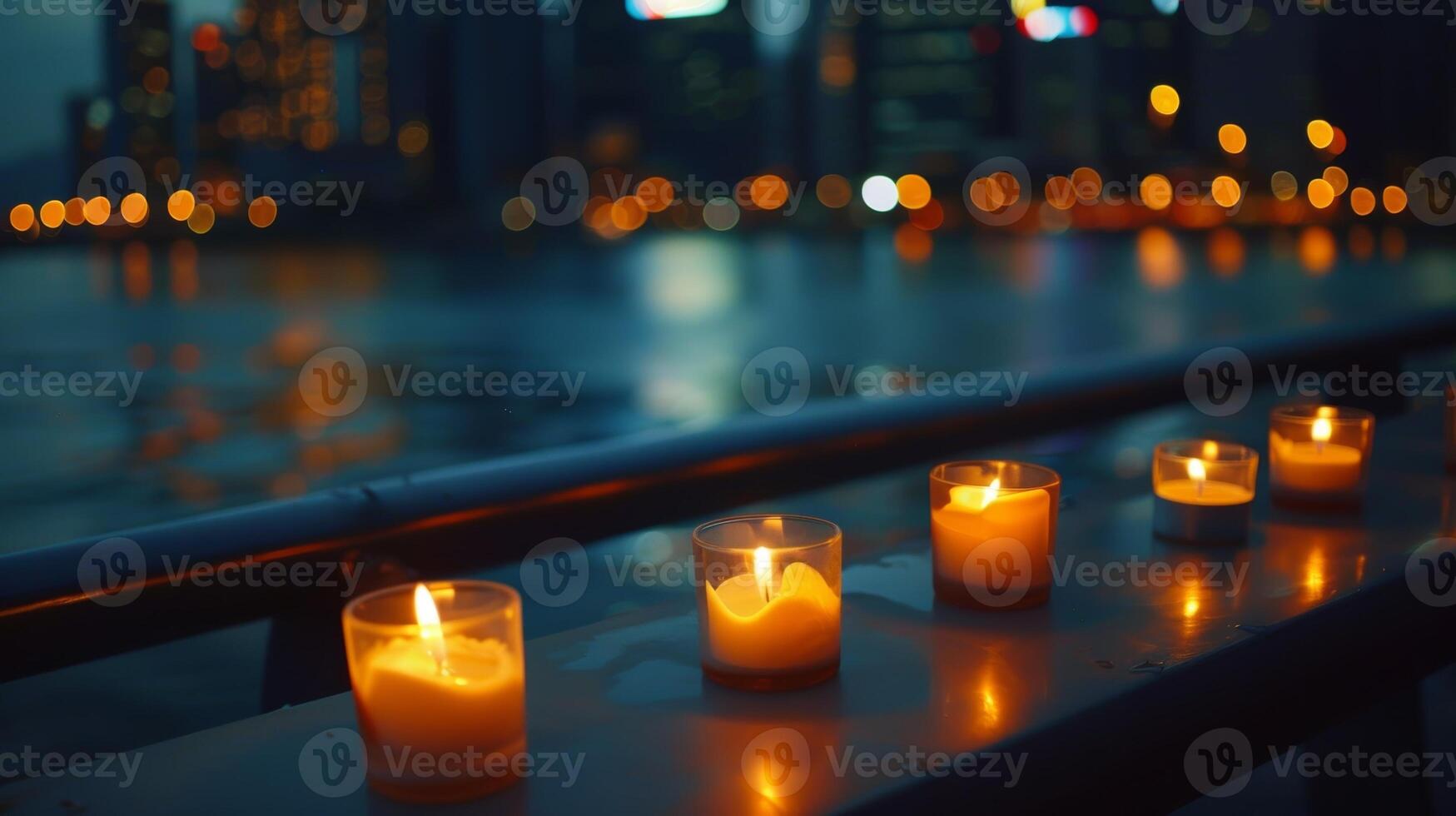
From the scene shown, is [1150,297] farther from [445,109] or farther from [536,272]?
[445,109]

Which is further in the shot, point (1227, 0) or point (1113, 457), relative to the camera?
point (1113, 457)

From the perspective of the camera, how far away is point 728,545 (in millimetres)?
854

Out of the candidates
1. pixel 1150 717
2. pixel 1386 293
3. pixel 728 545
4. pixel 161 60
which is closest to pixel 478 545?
pixel 728 545

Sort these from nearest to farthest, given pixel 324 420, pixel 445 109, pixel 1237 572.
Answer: pixel 1237 572
pixel 324 420
pixel 445 109

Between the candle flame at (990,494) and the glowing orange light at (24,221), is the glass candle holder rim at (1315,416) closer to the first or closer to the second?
the candle flame at (990,494)

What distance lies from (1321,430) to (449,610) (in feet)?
2.94

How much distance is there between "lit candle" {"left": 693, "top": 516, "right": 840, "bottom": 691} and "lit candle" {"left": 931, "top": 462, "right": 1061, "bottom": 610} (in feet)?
0.54

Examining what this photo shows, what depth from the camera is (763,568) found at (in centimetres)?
80

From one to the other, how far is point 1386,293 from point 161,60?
11.0 m

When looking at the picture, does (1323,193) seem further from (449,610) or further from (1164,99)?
(449,610)

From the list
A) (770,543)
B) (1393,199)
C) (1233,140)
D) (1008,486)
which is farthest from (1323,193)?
(770,543)

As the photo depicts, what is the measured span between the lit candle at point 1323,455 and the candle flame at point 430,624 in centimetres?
90

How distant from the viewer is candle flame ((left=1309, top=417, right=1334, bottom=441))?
1215 mm

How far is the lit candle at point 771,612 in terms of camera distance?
800 millimetres
